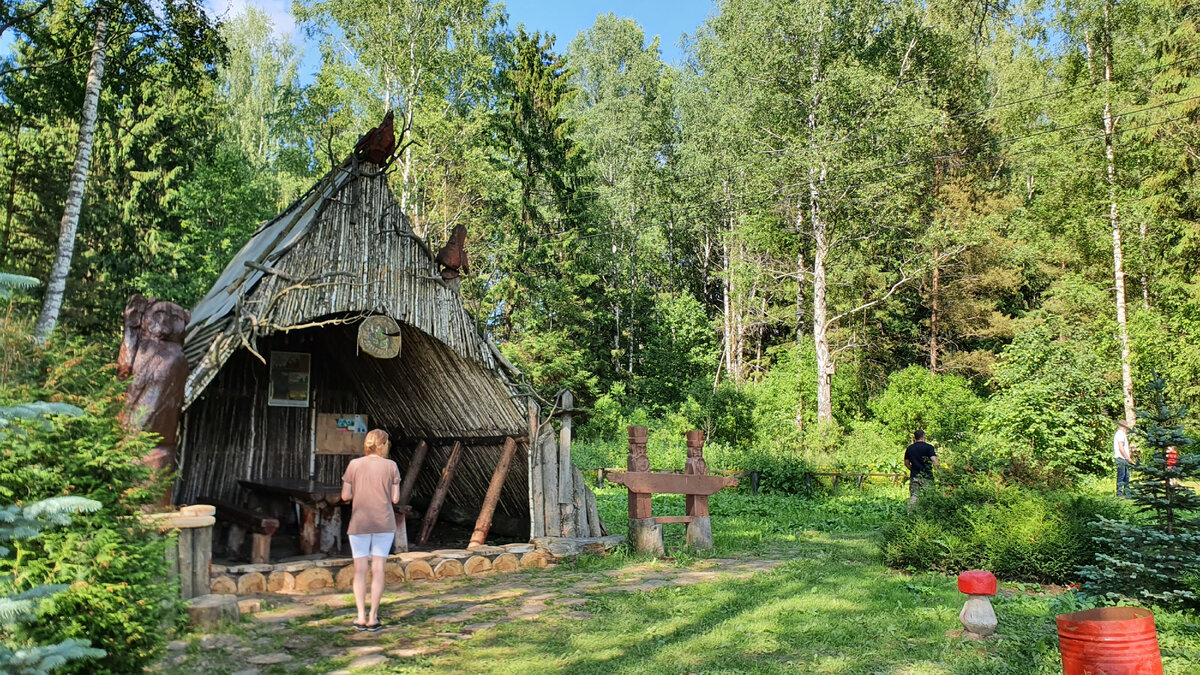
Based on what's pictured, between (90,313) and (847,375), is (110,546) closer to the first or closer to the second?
(90,313)

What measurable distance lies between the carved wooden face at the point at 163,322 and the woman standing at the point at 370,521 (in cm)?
199

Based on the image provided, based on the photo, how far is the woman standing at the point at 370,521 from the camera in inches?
249

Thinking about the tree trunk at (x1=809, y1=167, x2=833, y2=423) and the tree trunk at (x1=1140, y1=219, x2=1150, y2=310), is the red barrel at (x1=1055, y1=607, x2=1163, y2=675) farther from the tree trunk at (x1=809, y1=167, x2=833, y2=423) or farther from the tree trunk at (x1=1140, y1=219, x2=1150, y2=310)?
the tree trunk at (x1=1140, y1=219, x2=1150, y2=310)

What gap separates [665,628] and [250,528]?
5066mm

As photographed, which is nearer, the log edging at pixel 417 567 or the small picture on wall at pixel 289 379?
the log edging at pixel 417 567

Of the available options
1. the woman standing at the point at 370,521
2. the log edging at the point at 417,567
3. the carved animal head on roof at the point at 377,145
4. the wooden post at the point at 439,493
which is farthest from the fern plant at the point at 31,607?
the wooden post at the point at 439,493

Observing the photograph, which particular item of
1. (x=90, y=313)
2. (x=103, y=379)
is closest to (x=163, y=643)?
(x=103, y=379)

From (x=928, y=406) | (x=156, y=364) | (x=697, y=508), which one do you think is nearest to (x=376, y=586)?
(x=156, y=364)

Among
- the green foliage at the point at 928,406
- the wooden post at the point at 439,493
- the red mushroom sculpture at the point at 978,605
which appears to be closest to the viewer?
the red mushroom sculpture at the point at 978,605

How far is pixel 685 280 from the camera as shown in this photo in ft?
119

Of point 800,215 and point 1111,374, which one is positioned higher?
point 800,215

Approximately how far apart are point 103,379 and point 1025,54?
32.3 metres

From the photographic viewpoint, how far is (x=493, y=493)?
1007cm

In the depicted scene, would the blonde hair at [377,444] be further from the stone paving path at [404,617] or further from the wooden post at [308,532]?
the wooden post at [308,532]
